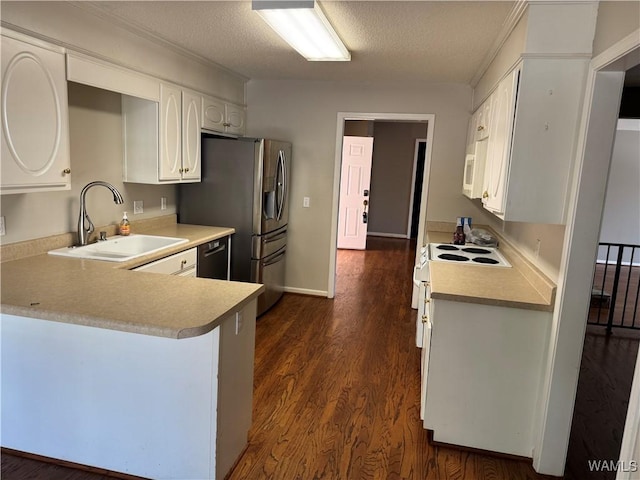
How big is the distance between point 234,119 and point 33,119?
251 cm

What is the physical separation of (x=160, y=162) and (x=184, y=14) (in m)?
1.08

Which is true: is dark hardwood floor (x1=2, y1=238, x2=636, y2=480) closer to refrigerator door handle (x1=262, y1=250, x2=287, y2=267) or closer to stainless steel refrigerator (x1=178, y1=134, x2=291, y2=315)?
refrigerator door handle (x1=262, y1=250, x2=287, y2=267)

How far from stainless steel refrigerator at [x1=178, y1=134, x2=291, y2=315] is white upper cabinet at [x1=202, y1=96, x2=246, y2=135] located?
141mm

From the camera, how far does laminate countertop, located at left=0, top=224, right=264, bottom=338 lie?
5.32ft

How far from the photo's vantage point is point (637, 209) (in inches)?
305

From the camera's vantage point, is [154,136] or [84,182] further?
[154,136]

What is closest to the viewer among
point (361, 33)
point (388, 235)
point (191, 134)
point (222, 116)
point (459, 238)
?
point (361, 33)

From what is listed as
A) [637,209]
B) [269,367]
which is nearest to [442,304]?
[269,367]

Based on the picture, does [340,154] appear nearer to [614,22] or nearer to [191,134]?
[191,134]

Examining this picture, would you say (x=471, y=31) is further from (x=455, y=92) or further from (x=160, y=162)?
(x=160, y=162)

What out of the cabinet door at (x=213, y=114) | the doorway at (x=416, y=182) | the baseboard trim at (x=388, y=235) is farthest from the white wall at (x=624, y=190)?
the cabinet door at (x=213, y=114)

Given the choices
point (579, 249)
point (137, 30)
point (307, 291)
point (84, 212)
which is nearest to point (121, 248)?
point (84, 212)

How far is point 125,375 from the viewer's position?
1.84 meters

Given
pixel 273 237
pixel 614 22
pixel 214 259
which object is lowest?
pixel 214 259
